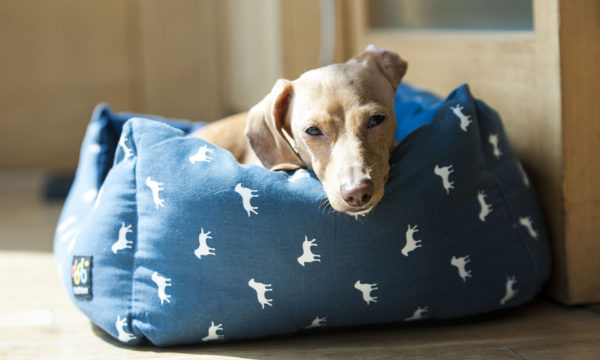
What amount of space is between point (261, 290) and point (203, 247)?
148 mm

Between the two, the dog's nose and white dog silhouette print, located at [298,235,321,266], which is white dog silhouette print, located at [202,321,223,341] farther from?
the dog's nose

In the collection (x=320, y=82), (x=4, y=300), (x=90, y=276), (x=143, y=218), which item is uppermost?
(x=320, y=82)

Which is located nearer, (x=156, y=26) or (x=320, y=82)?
(x=320, y=82)

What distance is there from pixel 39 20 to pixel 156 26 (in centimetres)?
65

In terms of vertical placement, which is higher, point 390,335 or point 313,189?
point 313,189

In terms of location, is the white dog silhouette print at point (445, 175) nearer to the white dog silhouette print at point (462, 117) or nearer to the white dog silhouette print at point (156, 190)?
the white dog silhouette print at point (462, 117)

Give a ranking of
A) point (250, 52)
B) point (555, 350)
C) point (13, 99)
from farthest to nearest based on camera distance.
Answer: point (13, 99), point (250, 52), point (555, 350)

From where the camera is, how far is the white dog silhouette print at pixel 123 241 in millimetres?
1672

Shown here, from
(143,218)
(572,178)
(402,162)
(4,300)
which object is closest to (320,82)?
(402,162)

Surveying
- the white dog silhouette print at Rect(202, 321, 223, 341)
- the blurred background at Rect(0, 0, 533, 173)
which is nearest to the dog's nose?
the white dog silhouette print at Rect(202, 321, 223, 341)

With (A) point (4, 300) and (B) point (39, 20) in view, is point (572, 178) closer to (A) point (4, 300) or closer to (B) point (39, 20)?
(A) point (4, 300)

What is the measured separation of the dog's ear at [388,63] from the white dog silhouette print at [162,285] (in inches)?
27.6

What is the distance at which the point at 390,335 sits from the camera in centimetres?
167

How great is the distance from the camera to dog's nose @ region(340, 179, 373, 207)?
58.4 inches
